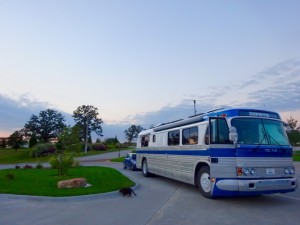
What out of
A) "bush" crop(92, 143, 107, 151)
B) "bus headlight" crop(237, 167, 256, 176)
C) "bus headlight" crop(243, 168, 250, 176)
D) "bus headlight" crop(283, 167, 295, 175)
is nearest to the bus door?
"bus headlight" crop(237, 167, 256, 176)

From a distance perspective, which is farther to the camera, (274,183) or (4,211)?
(274,183)

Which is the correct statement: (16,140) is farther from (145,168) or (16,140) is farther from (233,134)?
(233,134)

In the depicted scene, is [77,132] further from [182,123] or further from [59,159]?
[182,123]

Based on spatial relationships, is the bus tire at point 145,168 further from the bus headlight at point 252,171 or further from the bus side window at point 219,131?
the bus headlight at point 252,171

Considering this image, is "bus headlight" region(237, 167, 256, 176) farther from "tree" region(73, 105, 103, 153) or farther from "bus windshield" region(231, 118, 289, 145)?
"tree" region(73, 105, 103, 153)

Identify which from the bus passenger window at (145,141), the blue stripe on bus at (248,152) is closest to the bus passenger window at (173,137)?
the blue stripe on bus at (248,152)

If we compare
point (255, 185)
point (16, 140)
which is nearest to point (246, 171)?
A: point (255, 185)

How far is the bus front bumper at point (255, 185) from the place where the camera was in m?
9.71

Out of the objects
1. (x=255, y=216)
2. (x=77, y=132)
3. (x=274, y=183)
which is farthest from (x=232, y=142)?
(x=77, y=132)

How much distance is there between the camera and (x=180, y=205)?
10117mm

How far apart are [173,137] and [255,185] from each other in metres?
5.58

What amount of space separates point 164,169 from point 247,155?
6.42 m

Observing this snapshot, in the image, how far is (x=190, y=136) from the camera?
1273 cm

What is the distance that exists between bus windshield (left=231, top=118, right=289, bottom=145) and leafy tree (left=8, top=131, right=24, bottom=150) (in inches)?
3283
